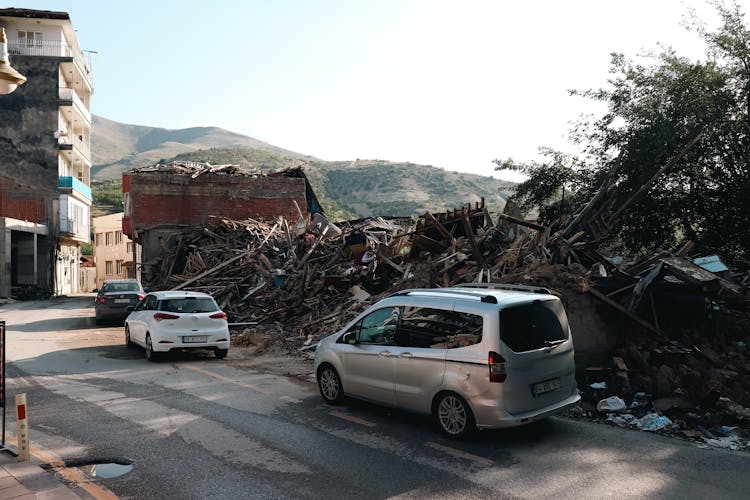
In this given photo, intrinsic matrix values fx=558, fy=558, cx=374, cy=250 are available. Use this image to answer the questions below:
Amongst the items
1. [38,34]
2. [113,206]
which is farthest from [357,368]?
[113,206]

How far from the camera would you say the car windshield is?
21.3m

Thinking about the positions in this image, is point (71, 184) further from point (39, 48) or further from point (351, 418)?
point (351, 418)

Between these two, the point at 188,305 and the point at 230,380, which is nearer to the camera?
the point at 230,380

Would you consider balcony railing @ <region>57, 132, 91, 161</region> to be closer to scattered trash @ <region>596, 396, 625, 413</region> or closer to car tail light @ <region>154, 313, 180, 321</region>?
car tail light @ <region>154, 313, 180, 321</region>

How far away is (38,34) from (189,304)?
165ft

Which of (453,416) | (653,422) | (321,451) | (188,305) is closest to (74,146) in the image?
(188,305)

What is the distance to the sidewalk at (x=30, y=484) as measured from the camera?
205 inches

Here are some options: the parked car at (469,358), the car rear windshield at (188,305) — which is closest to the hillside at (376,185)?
the car rear windshield at (188,305)

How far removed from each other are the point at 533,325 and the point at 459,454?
6.14 ft

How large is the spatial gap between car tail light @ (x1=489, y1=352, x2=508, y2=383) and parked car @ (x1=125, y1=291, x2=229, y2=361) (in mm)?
8442

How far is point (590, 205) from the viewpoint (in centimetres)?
1498

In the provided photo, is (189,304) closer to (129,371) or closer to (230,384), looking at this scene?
(129,371)

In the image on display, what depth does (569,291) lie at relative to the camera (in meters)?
10.7

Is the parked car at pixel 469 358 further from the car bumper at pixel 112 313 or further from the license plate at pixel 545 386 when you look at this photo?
the car bumper at pixel 112 313
